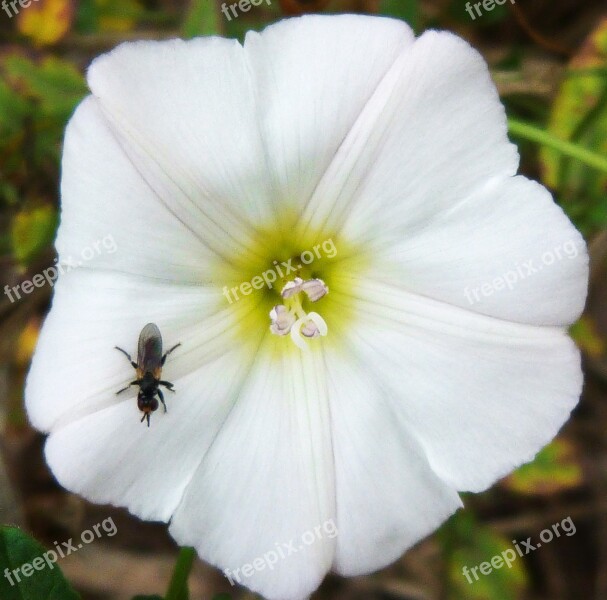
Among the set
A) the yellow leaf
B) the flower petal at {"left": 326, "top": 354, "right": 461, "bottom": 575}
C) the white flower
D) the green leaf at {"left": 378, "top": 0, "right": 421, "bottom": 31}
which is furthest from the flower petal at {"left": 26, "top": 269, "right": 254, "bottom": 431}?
the yellow leaf

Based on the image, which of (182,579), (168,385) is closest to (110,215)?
(168,385)

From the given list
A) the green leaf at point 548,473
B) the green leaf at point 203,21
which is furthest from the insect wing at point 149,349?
the green leaf at point 548,473

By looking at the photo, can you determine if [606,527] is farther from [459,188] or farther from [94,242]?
[94,242]

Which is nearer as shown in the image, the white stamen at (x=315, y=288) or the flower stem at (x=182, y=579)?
the white stamen at (x=315, y=288)

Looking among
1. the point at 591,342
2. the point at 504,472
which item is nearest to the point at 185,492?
the point at 504,472

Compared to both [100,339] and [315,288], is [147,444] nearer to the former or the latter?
[100,339]

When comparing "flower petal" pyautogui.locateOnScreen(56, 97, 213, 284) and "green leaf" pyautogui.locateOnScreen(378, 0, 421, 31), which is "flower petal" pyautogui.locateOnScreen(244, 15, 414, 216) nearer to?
"flower petal" pyautogui.locateOnScreen(56, 97, 213, 284)

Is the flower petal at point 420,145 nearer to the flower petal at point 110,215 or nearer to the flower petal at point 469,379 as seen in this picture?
the flower petal at point 469,379
